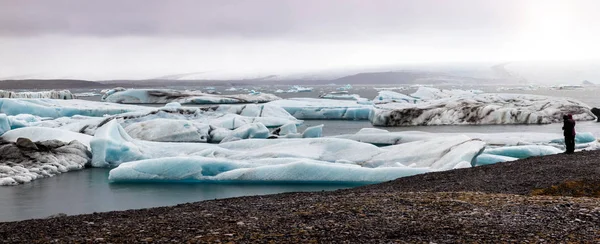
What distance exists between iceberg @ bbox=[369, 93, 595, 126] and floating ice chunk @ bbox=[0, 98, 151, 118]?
13.0 m

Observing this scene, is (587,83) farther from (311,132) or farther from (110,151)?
(110,151)

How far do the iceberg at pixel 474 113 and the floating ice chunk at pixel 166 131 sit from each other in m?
11.5

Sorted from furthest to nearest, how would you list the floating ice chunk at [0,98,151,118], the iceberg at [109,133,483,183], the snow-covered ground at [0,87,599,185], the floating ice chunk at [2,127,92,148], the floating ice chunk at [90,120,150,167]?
the floating ice chunk at [0,98,151,118], the floating ice chunk at [2,127,92,148], the floating ice chunk at [90,120,150,167], the snow-covered ground at [0,87,599,185], the iceberg at [109,133,483,183]

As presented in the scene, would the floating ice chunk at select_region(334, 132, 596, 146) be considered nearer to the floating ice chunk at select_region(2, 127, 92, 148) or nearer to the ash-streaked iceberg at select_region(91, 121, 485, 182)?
the ash-streaked iceberg at select_region(91, 121, 485, 182)

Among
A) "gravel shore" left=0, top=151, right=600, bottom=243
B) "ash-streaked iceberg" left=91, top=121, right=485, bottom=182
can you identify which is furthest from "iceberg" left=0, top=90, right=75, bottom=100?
"gravel shore" left=0, top=151, right=600, bottom=243

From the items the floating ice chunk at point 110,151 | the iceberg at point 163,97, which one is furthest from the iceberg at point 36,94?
the floating ice chunk at point 110,151

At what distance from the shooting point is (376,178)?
12.8 m

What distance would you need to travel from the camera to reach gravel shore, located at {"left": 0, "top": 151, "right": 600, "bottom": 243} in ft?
18.0

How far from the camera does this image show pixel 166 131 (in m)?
21.9

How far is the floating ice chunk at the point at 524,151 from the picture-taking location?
15.4 metres

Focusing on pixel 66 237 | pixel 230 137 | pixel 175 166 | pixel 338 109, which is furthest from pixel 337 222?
pixel 338 109

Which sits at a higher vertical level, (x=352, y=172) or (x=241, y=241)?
(x=241, y=241)

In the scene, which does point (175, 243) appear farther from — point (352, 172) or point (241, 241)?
point (352, 172)

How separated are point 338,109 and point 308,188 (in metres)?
22.8
